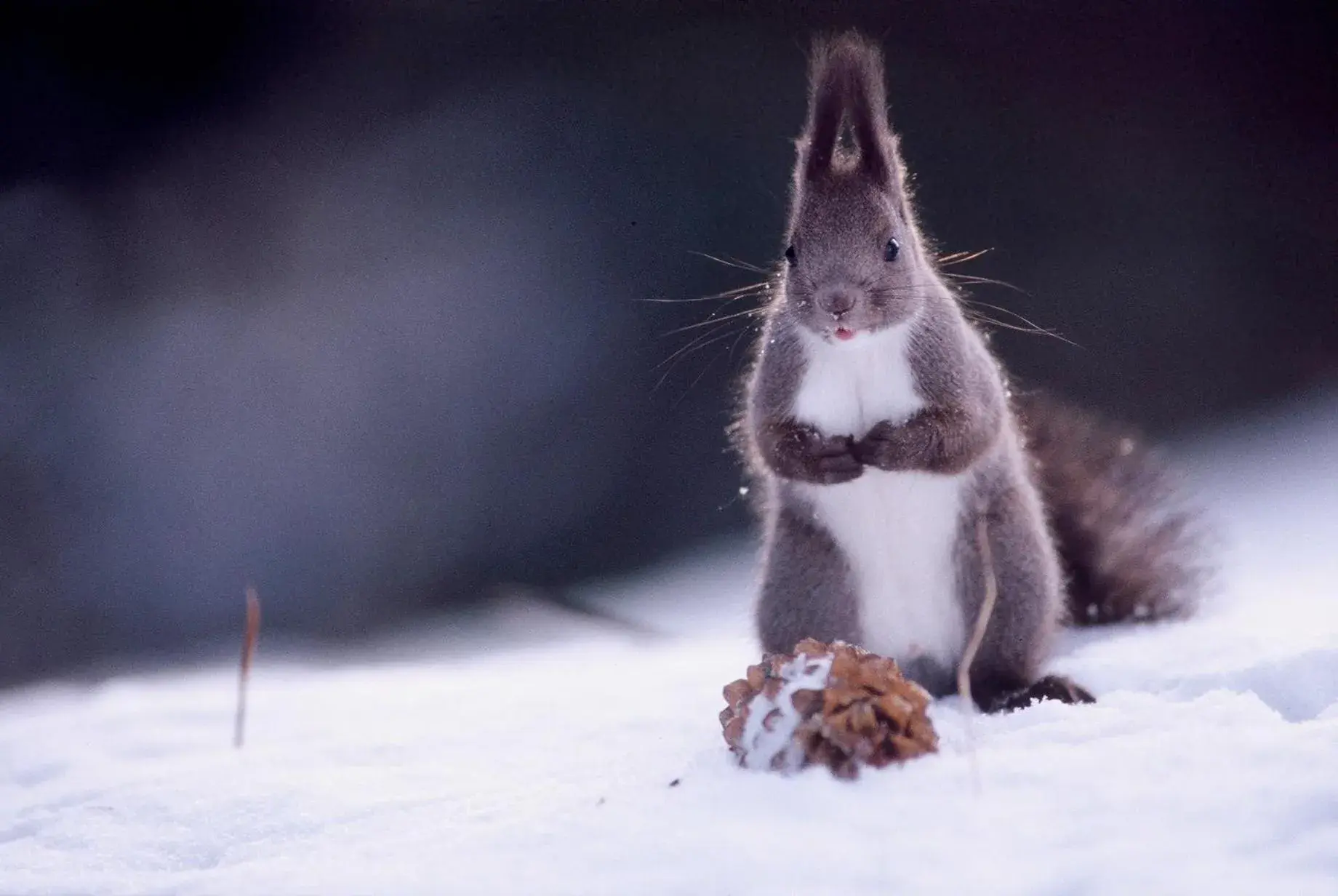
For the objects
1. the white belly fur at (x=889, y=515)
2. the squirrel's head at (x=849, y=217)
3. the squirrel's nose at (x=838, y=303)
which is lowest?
the white belly fur at (x=889, y=515)

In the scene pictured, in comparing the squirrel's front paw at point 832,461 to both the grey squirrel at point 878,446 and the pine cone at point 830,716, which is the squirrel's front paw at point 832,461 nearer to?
the grey squirrel at point 878,446

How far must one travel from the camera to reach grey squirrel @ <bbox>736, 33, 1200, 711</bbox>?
1.43 meters

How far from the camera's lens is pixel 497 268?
136 inches

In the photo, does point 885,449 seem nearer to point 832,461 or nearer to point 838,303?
point 832,461

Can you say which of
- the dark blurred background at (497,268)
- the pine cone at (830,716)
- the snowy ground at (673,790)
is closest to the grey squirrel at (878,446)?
the snowy ground at (673,790)

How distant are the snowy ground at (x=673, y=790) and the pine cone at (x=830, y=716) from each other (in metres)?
0.03

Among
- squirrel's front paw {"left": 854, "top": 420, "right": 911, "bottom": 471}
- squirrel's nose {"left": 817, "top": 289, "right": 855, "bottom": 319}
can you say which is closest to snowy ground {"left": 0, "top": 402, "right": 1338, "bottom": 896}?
squirrel's front paw {"left": 854, "top": 420, "right": 911, "bottom": 471}

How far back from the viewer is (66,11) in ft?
8.17

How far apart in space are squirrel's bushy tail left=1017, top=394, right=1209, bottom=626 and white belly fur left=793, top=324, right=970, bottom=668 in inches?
17.8

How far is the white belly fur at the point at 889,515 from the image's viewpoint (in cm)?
146

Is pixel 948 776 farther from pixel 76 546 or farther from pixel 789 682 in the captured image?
pixel 76 546

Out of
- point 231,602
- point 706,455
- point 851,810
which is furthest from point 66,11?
point 851,810

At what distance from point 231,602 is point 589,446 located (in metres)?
1.06

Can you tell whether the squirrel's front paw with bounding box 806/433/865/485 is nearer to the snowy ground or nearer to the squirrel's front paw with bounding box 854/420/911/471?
the squirrel's front paw with bounding box 854/420/911/471
